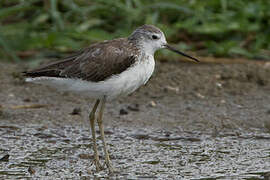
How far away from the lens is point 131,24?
9.12 m

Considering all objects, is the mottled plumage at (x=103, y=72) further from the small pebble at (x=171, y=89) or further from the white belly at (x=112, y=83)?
the small pebble at (x=171, y=89)

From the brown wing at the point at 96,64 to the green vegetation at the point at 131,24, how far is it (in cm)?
286

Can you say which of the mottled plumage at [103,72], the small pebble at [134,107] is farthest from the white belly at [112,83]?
the small pebble at [134,107]

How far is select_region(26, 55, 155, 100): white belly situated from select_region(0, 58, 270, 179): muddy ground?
→ 671 millimetres

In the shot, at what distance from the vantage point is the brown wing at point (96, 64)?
5574 millimetres

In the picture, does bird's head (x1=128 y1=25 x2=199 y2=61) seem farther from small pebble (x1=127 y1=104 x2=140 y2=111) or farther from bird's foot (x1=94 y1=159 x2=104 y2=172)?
small pebble (x1=127 y1=104 x2=140 y2=111)

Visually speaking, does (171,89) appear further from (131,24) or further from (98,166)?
(98,166)

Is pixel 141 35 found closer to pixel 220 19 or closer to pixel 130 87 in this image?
pixel 130 87

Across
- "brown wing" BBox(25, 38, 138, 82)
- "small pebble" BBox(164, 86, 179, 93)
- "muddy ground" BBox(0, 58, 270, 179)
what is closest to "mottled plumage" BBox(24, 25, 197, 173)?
"brown wing" BBox(25, 38, 138, 82)

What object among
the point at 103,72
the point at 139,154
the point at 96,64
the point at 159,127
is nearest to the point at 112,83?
the point at 103,72

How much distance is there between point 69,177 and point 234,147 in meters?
1.87

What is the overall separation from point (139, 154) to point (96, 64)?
1.00m

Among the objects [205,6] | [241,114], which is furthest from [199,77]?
[205,6]

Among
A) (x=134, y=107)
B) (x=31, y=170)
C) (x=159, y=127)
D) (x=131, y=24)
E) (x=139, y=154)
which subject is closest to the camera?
(x=31, y=170)
